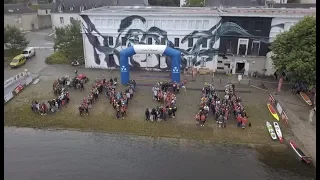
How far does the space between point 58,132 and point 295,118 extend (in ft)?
79.6

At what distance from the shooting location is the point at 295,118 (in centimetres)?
3281

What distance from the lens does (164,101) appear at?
3591 cm

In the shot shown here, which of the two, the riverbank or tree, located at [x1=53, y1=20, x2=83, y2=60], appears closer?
the riverbank

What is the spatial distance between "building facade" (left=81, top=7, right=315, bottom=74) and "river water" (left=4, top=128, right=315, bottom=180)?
2024 cm

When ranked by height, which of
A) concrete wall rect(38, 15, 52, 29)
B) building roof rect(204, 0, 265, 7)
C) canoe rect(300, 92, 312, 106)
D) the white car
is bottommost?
canoe rect(300, 92, 312, 106)

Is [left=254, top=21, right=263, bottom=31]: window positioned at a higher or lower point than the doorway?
higher

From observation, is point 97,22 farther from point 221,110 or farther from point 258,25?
point 221,110

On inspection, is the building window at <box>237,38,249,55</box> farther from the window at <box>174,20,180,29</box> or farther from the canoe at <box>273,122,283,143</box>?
the canoe at <box>273,122,283,143</box>

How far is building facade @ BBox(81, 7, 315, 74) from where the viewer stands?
43344mm

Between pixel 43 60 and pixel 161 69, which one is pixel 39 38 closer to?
pixel 43 60

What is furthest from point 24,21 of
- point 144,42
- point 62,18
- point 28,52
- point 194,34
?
point 194,34

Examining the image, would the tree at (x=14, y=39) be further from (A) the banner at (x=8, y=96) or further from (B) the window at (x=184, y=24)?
(B) the window at (x=184, y=24)

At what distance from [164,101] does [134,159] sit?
11267mm

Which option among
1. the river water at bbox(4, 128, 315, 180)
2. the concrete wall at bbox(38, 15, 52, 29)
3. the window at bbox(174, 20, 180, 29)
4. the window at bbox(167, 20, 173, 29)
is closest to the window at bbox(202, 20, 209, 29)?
the window at bbox(174, 20, 180, 29)
